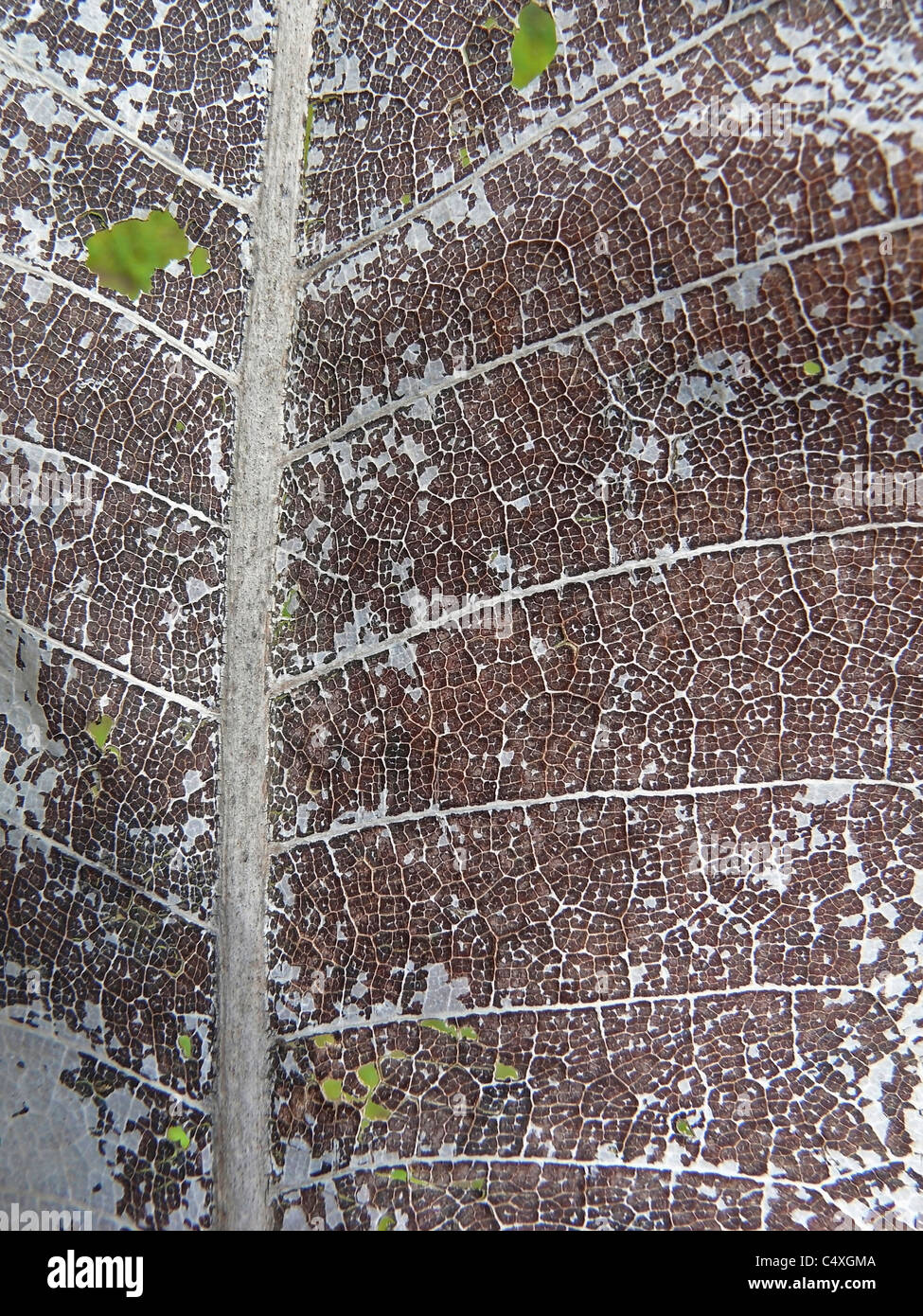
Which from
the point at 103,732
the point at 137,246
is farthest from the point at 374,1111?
the point at 137,246

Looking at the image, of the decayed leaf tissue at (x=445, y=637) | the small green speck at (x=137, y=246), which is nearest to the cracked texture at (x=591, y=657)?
the decayed leaf tissue at (x=445, y=637)

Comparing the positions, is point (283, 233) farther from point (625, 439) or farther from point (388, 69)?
point (625, 439)

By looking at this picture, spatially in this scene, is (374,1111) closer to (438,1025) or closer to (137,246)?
(438,1025)

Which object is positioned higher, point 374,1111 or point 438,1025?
point 438,1025

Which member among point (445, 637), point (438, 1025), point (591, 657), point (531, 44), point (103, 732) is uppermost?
point (531, 44)

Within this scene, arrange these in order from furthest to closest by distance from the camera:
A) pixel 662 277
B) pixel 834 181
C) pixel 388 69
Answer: pixel 388 69 < pixel 662 277 < pixel 834 181

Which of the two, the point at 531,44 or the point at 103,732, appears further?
the point at 103,732

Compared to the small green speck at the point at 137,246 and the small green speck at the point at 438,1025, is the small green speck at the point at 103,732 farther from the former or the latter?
the small green speck at the point at 137,246

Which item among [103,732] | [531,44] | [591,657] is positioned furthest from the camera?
[103,732]

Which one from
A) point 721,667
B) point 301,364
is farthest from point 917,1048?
point 301,364

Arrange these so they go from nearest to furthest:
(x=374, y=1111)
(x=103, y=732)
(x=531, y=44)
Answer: (x=531, y=44) → (x=374, y=1111) → (x=103, y=732)
